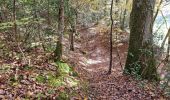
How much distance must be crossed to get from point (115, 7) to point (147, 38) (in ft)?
65.3

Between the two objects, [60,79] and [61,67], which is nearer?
[60,79]

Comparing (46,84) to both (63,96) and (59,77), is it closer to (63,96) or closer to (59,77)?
(63,96)

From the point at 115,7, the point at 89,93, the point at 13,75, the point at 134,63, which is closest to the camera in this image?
the point at 13,75

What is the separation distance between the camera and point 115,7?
2956cm

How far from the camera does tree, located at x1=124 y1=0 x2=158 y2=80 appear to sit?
32.1ft

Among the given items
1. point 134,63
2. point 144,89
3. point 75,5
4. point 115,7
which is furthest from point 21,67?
point 115,7

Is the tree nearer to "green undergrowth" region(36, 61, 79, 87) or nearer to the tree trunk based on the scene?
"green undergrowth" region(36, 61, 79, 87)

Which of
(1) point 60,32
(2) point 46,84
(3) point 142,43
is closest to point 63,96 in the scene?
(2) point 46,84

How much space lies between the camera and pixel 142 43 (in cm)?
1008

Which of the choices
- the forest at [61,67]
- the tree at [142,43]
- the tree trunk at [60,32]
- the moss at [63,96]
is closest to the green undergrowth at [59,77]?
the forest at [61,67]

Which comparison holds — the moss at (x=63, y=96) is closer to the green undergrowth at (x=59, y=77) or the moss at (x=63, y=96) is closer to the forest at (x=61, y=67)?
the forest at (x=61, y=67)

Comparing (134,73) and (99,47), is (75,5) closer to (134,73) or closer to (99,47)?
(99,47)

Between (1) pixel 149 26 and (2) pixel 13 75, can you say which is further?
(1) pixel 149 26

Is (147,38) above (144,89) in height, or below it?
above
